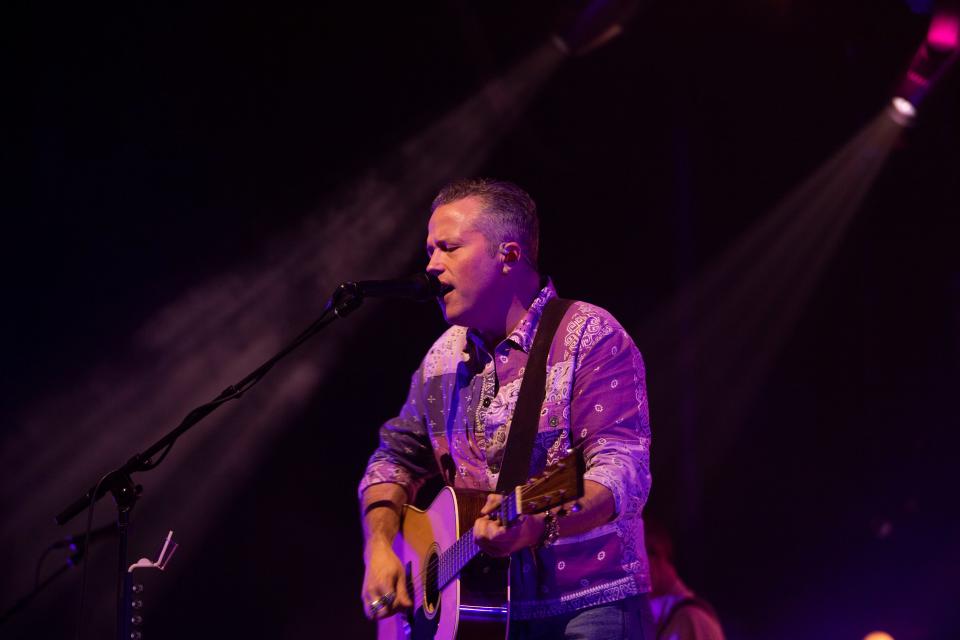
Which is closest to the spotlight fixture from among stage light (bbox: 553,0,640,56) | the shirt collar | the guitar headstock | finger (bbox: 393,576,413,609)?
stage light (bbox: 553,0,640,56)

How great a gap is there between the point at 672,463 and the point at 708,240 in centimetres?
172

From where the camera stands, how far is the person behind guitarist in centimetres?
259

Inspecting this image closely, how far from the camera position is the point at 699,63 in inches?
269

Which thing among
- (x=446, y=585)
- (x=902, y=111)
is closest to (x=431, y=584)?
(x=446, y=585)

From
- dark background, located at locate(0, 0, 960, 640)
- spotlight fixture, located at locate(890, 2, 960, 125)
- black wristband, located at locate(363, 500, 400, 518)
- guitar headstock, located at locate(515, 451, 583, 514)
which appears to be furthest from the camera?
spotlight fixture, located at locate(890, 2, 960, 125)

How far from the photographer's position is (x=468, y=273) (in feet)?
10.3

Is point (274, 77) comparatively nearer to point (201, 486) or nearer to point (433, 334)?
point (433, 334)

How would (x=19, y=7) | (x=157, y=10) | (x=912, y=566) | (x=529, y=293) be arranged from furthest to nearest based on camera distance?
(x=912, y=566) → (x=157, y=10) → (x=19, y=7) → (x=529, y=293)

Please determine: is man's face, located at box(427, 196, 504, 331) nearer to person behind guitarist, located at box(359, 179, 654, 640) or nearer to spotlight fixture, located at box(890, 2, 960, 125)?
person behind guitarist, located at box(359, 179, 654, 640)

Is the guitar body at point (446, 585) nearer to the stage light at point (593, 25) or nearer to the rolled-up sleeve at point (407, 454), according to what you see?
the rolled-up sleeve at point (407, 454)

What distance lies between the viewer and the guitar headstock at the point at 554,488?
7.14 feet

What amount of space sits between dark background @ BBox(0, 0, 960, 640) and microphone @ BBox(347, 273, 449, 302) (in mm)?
2534

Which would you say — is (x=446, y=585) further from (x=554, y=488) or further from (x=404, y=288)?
(x=404, y=288)

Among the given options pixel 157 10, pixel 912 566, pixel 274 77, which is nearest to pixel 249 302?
pixel 274 77
